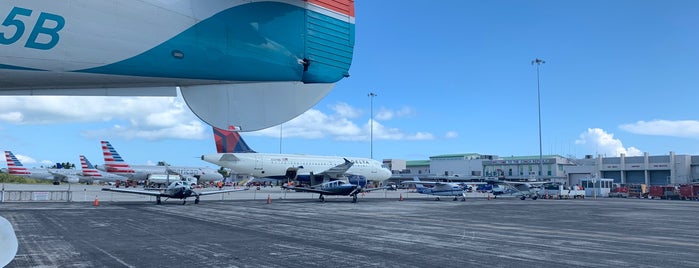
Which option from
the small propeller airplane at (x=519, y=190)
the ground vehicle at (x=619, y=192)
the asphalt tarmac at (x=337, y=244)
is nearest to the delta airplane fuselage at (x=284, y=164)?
the small propeller airplane at (x=519, y=190)

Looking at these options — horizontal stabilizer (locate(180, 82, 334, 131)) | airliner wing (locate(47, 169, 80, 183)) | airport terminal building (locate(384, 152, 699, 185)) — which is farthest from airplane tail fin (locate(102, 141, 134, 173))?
horizontal stabilizer (locate(180, 82, 334, 131))

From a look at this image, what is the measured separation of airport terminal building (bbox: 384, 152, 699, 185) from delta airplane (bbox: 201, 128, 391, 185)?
25.0 m

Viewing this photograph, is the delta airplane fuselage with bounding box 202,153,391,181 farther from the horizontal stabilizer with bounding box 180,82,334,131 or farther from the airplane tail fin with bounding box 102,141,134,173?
the horizontal stabilizer with bounding box 180,82,334,131

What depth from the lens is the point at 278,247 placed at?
11.4 metres

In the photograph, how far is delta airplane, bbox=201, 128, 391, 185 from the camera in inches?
1981

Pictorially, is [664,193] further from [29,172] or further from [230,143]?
[29,172]

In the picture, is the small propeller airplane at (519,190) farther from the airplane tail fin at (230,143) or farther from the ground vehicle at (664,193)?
the airplane tail fin at (230,143)

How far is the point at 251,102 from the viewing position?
18.2 feet

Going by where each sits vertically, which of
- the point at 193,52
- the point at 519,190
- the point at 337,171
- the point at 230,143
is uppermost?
the point at 230,143

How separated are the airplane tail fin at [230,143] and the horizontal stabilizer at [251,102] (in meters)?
46.5

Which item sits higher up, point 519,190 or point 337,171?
point 337,171

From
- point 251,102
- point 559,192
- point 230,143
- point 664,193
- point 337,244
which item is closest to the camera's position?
point 251,102

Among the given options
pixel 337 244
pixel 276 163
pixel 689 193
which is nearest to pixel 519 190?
pixel 689 193

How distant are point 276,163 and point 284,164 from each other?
107cm
